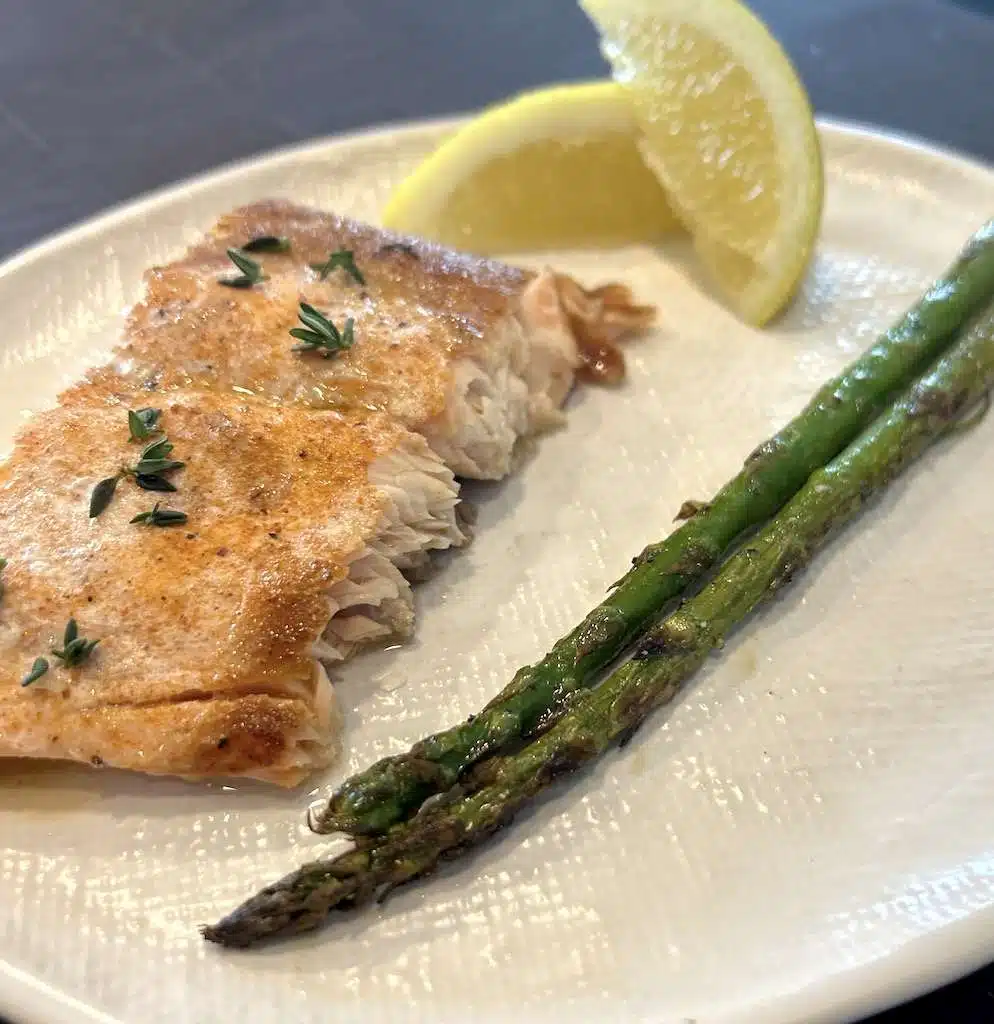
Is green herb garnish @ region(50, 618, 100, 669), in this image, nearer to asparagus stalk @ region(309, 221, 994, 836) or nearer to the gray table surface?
asparagus stalk @ region(309, 221, 994, 836)

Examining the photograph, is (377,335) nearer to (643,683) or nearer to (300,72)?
(643,683)

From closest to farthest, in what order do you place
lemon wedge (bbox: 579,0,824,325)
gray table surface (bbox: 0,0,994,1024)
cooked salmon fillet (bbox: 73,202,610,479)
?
cooked salmon fillet (bbox: 73,202,610,479), lemon wedge (bbox: 579,0,824,325), gray table surface (bbox: 0,0,994,1024)

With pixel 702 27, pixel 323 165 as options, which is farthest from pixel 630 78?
pixel 323 165

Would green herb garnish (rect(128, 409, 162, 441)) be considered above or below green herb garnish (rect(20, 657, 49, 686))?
above

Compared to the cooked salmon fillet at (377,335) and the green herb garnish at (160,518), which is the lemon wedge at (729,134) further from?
the green herb garnish at (160,518)

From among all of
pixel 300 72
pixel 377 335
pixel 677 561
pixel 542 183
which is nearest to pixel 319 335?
pixel 377 335

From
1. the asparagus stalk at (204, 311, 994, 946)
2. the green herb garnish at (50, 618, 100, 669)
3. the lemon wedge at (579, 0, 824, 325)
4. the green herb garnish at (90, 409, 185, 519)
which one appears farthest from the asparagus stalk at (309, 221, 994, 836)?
the green herb garnish at (90, 409, 185, 519)
